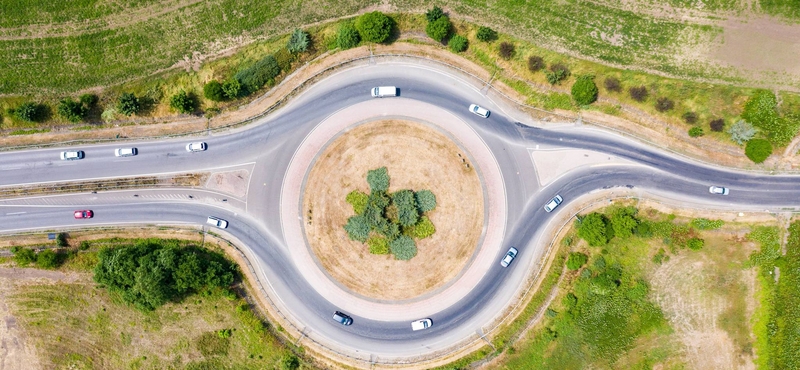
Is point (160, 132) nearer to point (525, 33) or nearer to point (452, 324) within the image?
point (452, 324)

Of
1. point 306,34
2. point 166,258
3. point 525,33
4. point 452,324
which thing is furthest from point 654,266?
point 166,258

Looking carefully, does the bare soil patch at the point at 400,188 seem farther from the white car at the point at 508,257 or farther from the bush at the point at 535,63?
the bush at the point at 535,63

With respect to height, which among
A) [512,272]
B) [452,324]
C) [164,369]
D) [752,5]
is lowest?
[164,369]

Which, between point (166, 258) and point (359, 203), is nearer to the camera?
point (166, 258)

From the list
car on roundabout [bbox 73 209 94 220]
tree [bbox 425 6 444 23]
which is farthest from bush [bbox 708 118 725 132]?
car on roundabout [bbox 73 209 94 220]

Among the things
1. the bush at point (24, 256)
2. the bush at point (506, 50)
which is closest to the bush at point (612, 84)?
the bush at point (506, 50)

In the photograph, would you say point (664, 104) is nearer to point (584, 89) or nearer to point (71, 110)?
point (584, 89)
